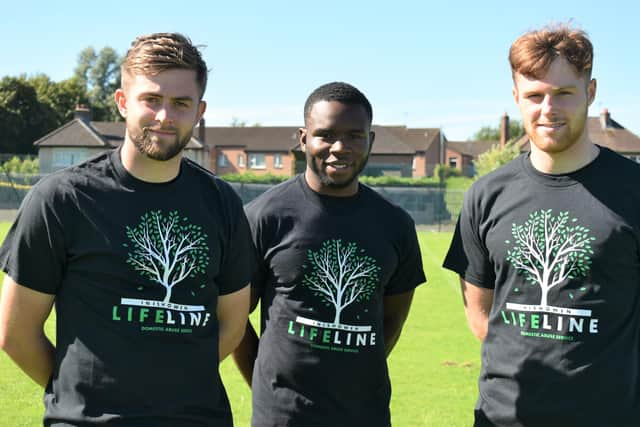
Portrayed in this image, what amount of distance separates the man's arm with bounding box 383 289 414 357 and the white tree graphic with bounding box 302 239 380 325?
43 centimetres

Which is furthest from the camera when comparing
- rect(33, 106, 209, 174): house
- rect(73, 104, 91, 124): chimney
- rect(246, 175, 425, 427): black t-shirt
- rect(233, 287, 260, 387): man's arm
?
rect(73, 104, 91, 124): chimney

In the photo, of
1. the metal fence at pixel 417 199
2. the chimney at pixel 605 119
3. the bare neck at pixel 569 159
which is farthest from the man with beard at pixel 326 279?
the chimney at pixel 605 119

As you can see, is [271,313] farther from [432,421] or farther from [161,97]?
[432,421]

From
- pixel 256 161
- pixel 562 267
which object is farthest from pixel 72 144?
pixel 562 267

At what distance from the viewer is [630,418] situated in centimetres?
311

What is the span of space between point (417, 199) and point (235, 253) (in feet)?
106

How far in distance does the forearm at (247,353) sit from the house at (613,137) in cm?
5716

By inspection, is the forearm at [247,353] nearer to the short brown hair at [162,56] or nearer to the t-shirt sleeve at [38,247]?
the t-shirt sleeve at [38,247]

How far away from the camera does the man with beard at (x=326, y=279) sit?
3438 millimetres

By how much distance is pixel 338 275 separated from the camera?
353 centimetres

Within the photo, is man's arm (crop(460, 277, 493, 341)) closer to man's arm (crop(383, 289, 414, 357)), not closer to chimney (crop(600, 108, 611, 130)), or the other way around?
man's arm (crop(383, 289, 414, 357))

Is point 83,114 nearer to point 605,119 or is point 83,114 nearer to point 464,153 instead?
point 605,119

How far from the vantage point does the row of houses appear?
5834cm

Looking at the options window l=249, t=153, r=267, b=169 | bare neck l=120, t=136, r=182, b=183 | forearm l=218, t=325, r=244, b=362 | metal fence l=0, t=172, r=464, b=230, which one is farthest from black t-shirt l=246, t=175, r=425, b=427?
window l=249, t=153, r=267, b=169
